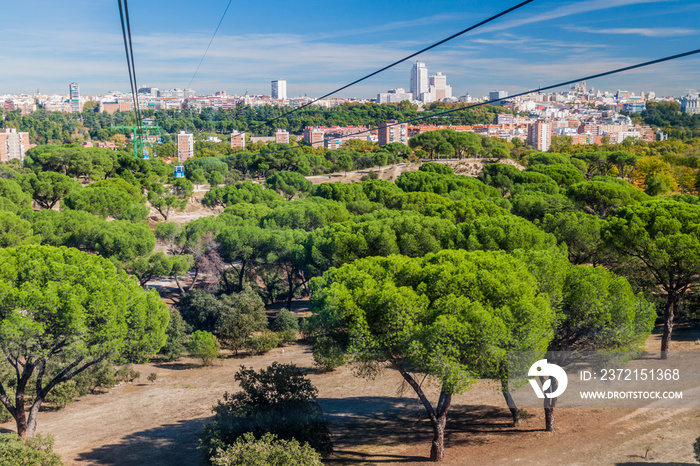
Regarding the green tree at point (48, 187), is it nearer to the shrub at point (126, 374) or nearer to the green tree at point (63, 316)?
the shrub at point (126, 374)

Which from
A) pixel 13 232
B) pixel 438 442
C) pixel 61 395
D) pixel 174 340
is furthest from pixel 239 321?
pixel 438 442

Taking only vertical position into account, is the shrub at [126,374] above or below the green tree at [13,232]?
below

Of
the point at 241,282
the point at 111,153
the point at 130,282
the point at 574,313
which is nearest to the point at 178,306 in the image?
the point at 241,282

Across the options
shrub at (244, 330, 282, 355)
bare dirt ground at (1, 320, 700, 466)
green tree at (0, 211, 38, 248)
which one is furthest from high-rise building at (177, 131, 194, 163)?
bare dirt ground at (1, 320, 700, 466)

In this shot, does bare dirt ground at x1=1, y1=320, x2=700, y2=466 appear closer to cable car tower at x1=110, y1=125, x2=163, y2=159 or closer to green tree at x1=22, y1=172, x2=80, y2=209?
green tree at x1=22, y1=172, x2=80, y2=209

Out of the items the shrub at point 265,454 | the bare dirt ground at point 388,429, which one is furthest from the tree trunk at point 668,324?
the shrub at point 265,454

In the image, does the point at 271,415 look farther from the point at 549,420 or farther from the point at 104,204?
the point at 104,204
